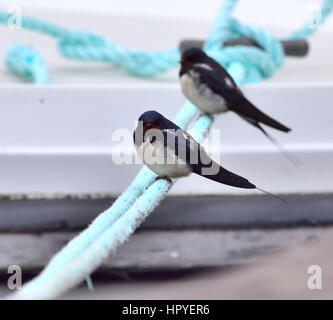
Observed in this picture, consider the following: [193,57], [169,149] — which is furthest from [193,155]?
[193,57]

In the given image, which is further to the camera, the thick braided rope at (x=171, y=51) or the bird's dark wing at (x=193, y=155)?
the thick braided rope at (x=171, y=51)

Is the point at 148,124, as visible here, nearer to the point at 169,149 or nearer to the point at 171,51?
the point at 169,149

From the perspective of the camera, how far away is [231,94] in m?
1.29

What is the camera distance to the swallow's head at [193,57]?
1.34m

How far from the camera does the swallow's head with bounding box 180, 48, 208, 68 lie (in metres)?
1.34

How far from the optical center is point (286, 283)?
4.44 ft

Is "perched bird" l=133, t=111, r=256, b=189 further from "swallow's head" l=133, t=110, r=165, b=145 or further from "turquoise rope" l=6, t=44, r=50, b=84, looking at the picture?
"turquoise rope" l=6, t=44, r=50, b=84

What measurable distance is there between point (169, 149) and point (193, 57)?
0.41m

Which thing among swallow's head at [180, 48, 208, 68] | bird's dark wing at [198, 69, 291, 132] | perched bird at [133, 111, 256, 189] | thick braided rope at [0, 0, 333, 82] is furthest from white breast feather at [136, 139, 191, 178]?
thick braided rope at [0, 0, 333, 82]

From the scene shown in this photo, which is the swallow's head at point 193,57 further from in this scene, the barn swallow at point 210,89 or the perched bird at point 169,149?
the perched bird at point 169,149

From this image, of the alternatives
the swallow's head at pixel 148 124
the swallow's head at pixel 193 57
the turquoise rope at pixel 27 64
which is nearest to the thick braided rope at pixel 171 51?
the turquoise rope at pixel 27 64

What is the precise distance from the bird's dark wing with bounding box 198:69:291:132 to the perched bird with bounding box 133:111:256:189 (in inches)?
10.4

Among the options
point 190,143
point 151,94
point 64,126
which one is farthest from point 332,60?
point 190,143
